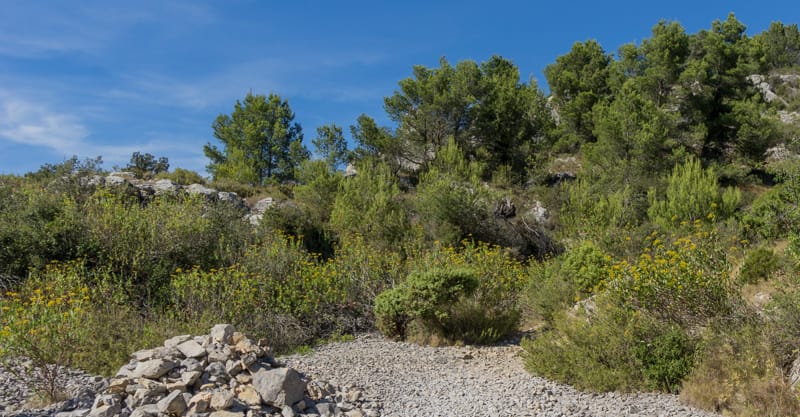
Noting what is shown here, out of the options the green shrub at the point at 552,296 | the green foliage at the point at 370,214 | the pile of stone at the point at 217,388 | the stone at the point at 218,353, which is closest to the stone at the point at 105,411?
the pile of stone at the point at 217,388

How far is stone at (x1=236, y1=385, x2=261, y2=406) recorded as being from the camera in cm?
445

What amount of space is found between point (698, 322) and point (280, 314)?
5.76 metres

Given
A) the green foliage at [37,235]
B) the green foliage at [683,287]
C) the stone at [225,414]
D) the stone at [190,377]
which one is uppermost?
the green foliage at [37,235]

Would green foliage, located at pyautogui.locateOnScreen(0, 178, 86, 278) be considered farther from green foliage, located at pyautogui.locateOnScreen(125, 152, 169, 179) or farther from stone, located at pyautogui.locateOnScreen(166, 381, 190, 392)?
green foliage, located at pyautogui.locateOnScreen(125, 152, 169, 179)

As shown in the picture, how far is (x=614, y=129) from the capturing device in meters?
20.1

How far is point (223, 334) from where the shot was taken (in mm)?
5176

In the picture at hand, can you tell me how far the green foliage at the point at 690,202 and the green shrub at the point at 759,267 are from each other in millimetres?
7728

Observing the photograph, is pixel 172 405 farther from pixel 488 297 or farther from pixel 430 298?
pixel 488 297

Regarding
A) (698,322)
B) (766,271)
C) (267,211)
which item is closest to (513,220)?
(267,211)

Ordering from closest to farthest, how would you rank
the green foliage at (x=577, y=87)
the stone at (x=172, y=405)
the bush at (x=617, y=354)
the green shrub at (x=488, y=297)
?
the stone at (x=172, y=405), the bush at (x=617, y=354), the green shrub at (x=488, y=297), the green foliage at (x=577, y=87)

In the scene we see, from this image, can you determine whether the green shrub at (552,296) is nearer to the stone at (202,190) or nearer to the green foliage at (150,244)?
the green foliage at (150,244)

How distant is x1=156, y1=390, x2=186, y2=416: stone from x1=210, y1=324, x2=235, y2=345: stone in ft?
3.20

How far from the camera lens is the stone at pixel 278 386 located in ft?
14.7

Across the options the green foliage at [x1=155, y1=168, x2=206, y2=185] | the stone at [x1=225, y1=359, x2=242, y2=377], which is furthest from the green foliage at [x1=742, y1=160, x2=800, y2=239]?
the green foliage at [x1=155, y1=168, x2=206, y2=185]
